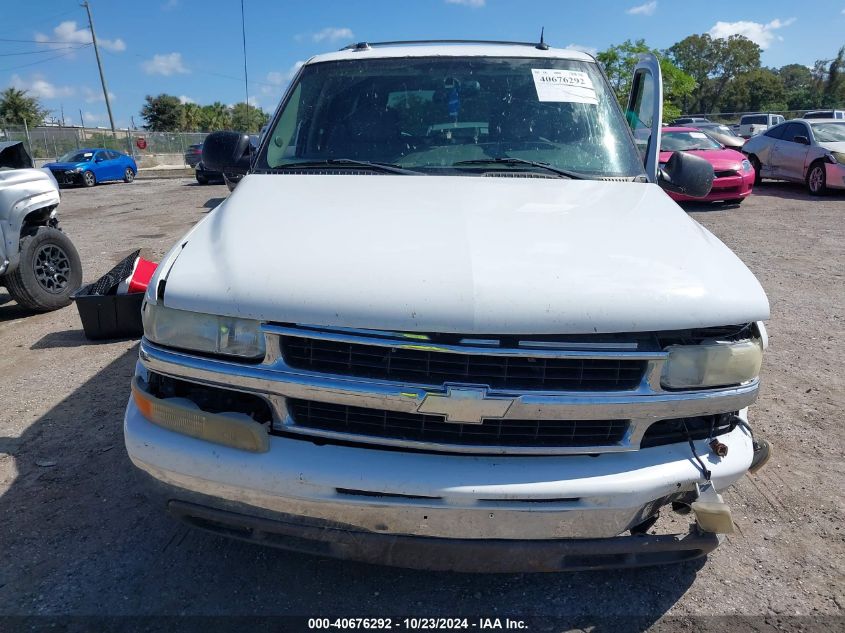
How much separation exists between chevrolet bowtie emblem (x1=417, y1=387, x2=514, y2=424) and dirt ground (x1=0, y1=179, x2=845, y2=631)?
0.87 meters

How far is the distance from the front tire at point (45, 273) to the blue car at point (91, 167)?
18417 millimetres

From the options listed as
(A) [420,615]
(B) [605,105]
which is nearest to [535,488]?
(A) [420,615]

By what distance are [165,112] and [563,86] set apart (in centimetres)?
7085

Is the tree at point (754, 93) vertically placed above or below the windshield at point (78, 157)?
above

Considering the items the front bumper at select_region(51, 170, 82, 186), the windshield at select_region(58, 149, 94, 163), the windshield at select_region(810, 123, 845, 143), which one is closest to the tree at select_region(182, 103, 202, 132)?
the windshield at select_region(58, 149, 94, 163)

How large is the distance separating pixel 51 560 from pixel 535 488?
6.76 feet

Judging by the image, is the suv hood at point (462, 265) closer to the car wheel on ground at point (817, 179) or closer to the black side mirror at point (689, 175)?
the black side mirror at point (689, 175)

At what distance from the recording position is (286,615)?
2305mm

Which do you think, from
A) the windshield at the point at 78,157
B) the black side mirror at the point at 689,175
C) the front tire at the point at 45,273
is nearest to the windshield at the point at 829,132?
the black side mirror at the point at 689,175

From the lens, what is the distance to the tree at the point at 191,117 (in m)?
66.7

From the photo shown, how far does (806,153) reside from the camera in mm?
14133

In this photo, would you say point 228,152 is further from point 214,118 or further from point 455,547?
point 214,118

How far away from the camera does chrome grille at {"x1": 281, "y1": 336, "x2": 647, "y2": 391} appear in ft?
6.47

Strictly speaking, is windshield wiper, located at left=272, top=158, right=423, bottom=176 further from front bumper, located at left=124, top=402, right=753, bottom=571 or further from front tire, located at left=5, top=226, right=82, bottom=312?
front tire, located at left=5, top=226, right=82, bottom=312
